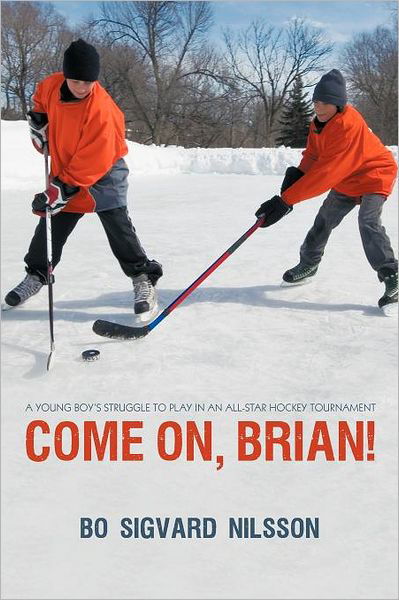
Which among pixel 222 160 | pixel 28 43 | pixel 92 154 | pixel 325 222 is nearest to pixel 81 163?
pixel 92 154

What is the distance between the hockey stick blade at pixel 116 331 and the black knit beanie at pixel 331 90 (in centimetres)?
135

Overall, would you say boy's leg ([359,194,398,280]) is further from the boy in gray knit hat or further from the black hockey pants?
the black hockey pants

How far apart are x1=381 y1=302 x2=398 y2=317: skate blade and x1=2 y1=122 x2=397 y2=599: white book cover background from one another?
0.06 m

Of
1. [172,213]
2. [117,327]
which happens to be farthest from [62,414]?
[172,213]

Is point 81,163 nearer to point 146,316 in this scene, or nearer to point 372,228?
point 146,316

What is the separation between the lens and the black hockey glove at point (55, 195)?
258cm

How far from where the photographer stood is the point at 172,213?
609 cm

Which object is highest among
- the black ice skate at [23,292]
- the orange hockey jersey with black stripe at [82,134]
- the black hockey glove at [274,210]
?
the orange hockey jersey with black stripe at [82,134]

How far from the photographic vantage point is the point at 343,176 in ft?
9.37

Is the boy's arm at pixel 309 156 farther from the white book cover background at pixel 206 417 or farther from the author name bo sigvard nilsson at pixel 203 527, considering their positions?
the author name bo sigvard nilsson at pixel 203 527

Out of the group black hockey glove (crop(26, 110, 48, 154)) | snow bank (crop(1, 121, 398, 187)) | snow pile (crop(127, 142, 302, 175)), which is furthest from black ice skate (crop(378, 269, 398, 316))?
snow pile (crop(127, 142, 302, 175))

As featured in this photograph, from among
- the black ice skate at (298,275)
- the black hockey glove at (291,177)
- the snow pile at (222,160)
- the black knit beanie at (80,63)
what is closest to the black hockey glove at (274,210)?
the black hockey glove at (291,177)

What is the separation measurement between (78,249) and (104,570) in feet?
10.8

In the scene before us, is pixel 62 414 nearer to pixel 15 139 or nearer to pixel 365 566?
pixel 365 566
